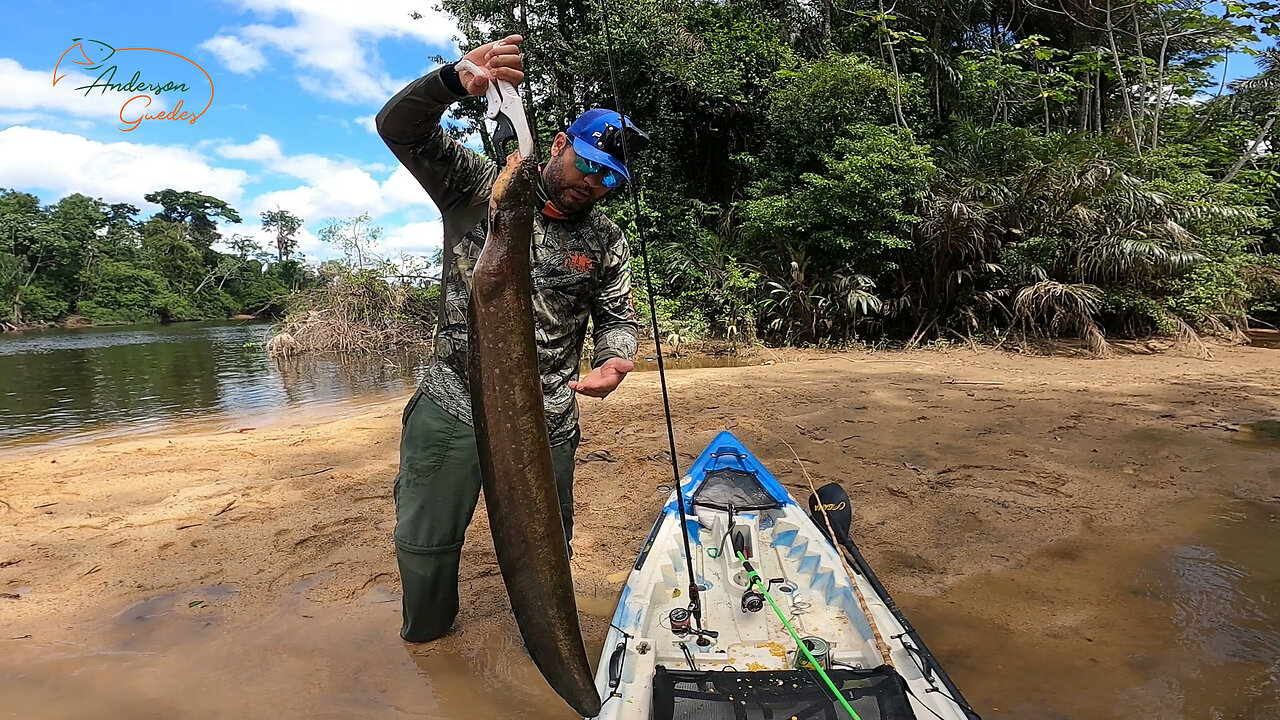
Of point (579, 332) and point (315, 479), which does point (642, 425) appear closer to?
point (315, 479)

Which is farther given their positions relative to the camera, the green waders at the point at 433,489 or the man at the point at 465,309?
the green waders at the point at 433,489

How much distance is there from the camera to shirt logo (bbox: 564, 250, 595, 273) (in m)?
2.60

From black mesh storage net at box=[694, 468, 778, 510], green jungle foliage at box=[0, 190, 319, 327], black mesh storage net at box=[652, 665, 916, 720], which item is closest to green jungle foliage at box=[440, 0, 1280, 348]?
black mesh storage net at box=[694, 468, 778, 510]

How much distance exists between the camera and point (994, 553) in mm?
4148

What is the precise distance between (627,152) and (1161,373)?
400 inches

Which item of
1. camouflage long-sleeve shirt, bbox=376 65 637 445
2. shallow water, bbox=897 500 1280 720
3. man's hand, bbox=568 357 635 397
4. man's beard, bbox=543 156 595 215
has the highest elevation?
man's beard, bbox=543 156 595 215

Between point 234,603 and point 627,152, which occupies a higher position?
point 627,152

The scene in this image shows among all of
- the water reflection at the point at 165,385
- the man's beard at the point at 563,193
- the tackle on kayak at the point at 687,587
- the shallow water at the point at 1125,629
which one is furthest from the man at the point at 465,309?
the water reflection at the point at 165,385

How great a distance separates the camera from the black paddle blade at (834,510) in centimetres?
337

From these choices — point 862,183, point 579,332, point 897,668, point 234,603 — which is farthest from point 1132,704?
point 862,183

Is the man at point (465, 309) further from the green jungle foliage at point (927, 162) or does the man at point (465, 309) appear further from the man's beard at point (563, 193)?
the green jungle foliage at point (927, 162)

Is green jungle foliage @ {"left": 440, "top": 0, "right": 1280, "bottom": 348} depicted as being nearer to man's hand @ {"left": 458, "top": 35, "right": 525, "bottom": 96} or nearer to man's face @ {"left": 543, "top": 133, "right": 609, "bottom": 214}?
man's face @ {"left": 543, "top": 133, "right": 609, "bottom": 214}

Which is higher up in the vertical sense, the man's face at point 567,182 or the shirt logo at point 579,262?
the man's face at point 567,182

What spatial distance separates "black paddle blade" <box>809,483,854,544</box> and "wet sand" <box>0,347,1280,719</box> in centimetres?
61
